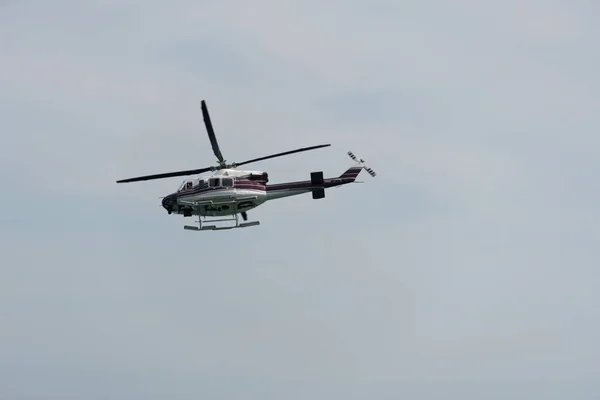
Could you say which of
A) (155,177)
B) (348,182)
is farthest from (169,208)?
(348,182)

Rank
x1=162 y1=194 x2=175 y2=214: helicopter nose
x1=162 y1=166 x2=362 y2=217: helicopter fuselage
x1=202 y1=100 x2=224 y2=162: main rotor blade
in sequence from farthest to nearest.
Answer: x1=162 y1=194 x2=175 y2=214: helicopter nose, x1=162 y1=166 x2=362 y2=217: helicopter fuselage, x1=202 y1=100 x2=224 y2=162: main rotor blade

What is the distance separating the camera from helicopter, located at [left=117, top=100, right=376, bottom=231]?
262 ft

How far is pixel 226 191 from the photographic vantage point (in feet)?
262

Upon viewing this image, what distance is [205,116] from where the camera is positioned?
7675 cm

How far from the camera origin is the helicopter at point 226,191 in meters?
80.0

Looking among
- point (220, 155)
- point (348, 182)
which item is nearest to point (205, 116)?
point (220, 155)

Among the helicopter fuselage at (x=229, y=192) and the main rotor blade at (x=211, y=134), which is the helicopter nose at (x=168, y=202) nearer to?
the helicopter fuselage at (x=229, y=192)

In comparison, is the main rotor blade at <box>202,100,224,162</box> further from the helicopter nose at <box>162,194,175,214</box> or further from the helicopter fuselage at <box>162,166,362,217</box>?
the helicopter nose at <box>162,194,175,214</box>

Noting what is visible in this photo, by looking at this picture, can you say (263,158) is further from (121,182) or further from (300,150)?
(121,182)

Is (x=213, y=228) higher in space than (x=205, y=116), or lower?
lower

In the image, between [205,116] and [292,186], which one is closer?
[205,116]

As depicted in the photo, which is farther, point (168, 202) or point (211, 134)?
point (168, 202)

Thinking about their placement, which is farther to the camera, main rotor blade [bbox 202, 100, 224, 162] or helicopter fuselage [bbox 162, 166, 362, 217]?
helicopter fuselage [bbox 162, 166, 362, 217]

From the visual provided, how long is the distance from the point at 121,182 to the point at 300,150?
13643 millimetres
